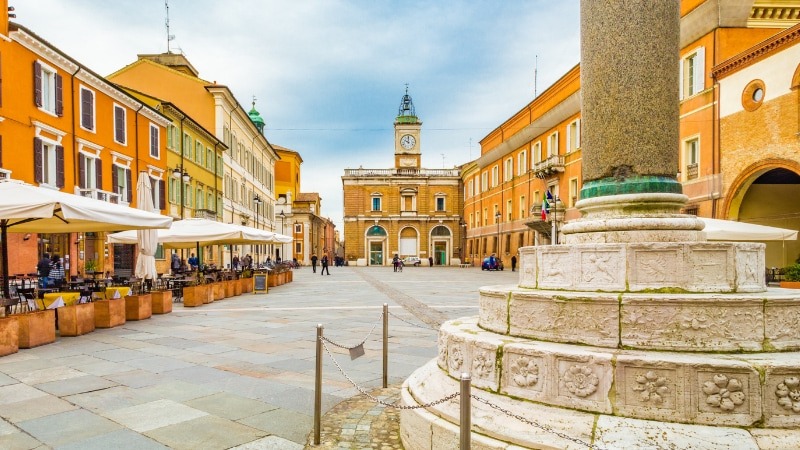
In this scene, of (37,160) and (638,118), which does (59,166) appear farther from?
(638,118)

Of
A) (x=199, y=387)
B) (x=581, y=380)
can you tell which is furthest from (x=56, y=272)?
(x=581, y=380)

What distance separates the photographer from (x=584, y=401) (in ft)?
10.2

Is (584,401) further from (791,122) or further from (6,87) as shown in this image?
(6,87)

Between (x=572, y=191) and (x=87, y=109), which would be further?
(x=572, y=191)

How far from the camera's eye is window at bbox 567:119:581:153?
3009 centimetres

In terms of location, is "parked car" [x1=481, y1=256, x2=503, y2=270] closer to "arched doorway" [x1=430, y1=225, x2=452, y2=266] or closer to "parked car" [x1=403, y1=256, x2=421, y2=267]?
"parked car" [x1=403, y1=256, x2=421, y2=267]

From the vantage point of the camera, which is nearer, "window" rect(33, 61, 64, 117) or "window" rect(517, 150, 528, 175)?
"window" rect(33, 61, 64, 117)

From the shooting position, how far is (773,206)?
61.4ft

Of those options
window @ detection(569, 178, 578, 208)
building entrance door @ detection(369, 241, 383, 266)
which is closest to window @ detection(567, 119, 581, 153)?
window @ detection(569, 178, 578, 208)

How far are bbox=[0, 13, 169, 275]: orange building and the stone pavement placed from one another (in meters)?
9.96

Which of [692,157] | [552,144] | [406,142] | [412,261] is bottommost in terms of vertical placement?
[412,261]

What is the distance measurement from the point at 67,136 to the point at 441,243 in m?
48.9

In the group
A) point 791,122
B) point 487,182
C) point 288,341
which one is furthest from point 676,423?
point 487,182

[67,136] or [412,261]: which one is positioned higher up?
[67,136]
